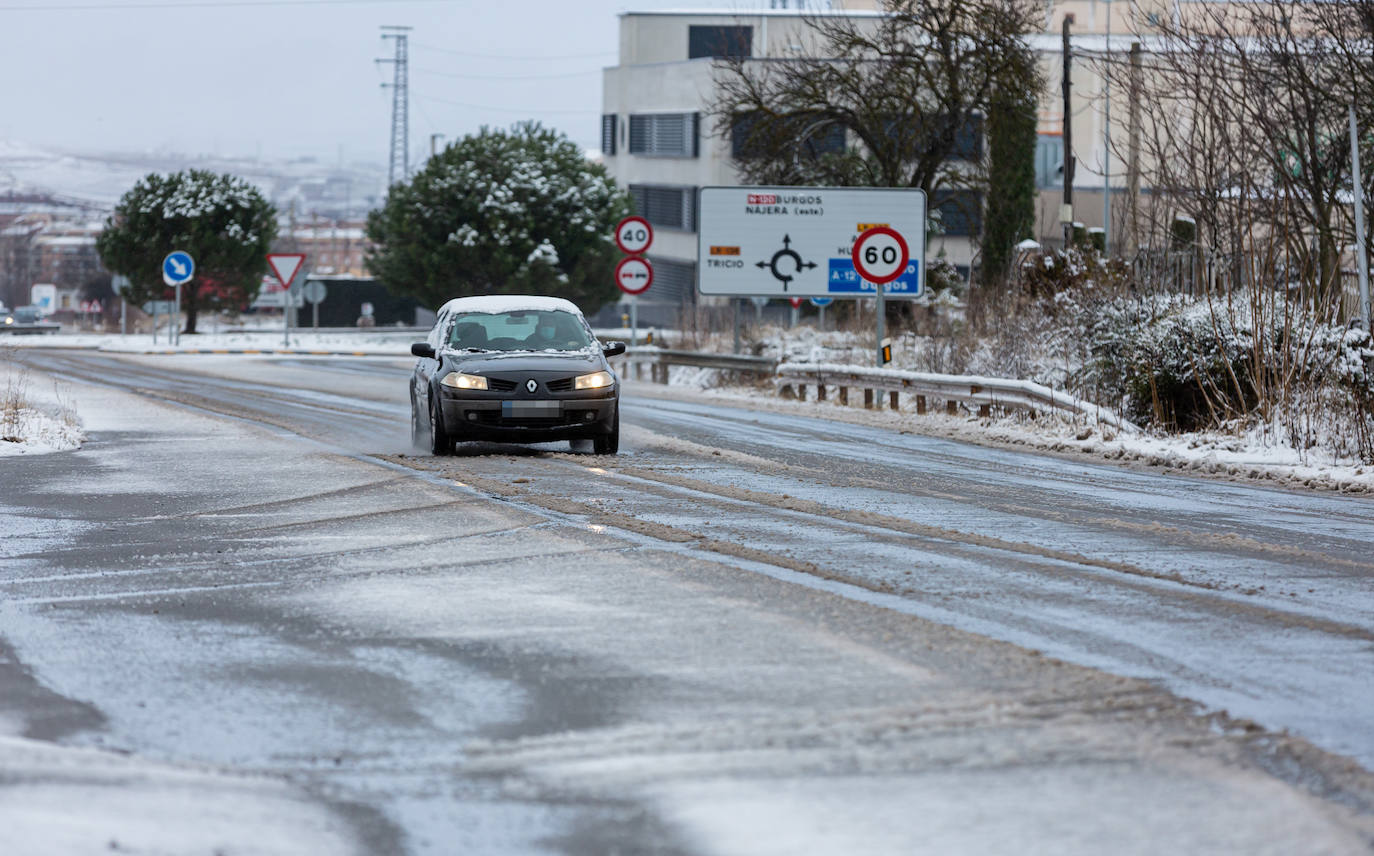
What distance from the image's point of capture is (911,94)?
41312 millimetres

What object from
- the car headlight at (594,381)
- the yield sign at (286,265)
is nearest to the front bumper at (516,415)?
the car headlight at (594,381)

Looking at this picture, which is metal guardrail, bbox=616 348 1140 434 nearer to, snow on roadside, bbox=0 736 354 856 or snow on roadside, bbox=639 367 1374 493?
snow on roadside, bbox=639 367 1374 493

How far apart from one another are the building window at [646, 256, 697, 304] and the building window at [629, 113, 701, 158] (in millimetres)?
4588

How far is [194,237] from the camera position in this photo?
62281mm

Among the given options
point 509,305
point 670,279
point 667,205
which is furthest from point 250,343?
point 509,305

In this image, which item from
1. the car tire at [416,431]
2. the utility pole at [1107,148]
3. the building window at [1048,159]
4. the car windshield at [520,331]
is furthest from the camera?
the building window at [1048,159]

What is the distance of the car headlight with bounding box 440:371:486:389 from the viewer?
657 inches

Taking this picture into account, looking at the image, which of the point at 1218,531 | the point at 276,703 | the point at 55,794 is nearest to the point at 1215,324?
the point at 1218,531

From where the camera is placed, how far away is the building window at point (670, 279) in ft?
248

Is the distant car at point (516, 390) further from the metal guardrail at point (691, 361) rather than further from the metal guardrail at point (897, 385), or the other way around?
the metal guardrail at point (691, 361)

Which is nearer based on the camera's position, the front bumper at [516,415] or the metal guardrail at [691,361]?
the front bumper at [516,415]

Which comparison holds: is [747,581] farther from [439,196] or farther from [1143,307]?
Result: [439,196]

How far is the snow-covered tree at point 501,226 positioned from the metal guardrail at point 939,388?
2987cm

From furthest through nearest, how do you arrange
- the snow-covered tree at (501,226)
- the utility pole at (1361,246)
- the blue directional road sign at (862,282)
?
Result: the snow-covered tree at (501,226) → the blue directional road sign at (862,282) → the utility pole at (1361,246)
